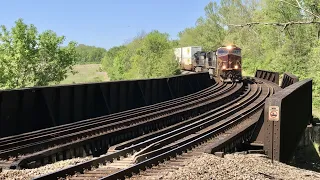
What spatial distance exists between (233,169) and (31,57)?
4549cm

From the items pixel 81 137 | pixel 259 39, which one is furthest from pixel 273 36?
pixel 81 137

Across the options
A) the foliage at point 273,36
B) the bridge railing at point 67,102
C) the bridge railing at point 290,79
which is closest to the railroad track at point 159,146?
the bridge railing at point 67,102

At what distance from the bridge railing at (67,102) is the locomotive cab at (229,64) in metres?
10.8

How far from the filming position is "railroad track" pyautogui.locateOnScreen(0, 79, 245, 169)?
9.23 metres

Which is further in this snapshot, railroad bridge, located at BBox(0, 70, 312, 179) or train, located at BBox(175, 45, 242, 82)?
train, located at BBox(175, 45, 242, 82)

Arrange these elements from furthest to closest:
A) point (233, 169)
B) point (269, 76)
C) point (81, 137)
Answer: point (269, 76) < point (81, 137) < point (233, 169)

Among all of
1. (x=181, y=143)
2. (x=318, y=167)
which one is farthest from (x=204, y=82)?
(x=181, y=143)

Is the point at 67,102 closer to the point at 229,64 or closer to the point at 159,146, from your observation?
the point at 159,146

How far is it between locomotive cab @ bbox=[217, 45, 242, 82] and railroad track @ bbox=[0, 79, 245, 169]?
1500cm

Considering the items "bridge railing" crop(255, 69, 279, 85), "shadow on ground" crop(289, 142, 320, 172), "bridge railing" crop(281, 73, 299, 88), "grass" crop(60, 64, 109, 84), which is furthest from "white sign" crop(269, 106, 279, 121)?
"grass" crop(60, 64, 109, 84)

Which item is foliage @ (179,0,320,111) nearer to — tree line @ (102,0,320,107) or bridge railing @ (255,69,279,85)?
tree line @ (102,0,320,107)

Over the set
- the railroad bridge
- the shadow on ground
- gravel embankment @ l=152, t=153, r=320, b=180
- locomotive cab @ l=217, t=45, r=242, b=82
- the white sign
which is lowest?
the shadow on ground

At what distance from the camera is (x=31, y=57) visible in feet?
161

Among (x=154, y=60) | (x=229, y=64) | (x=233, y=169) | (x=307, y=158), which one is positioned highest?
(x=154, y=60)
